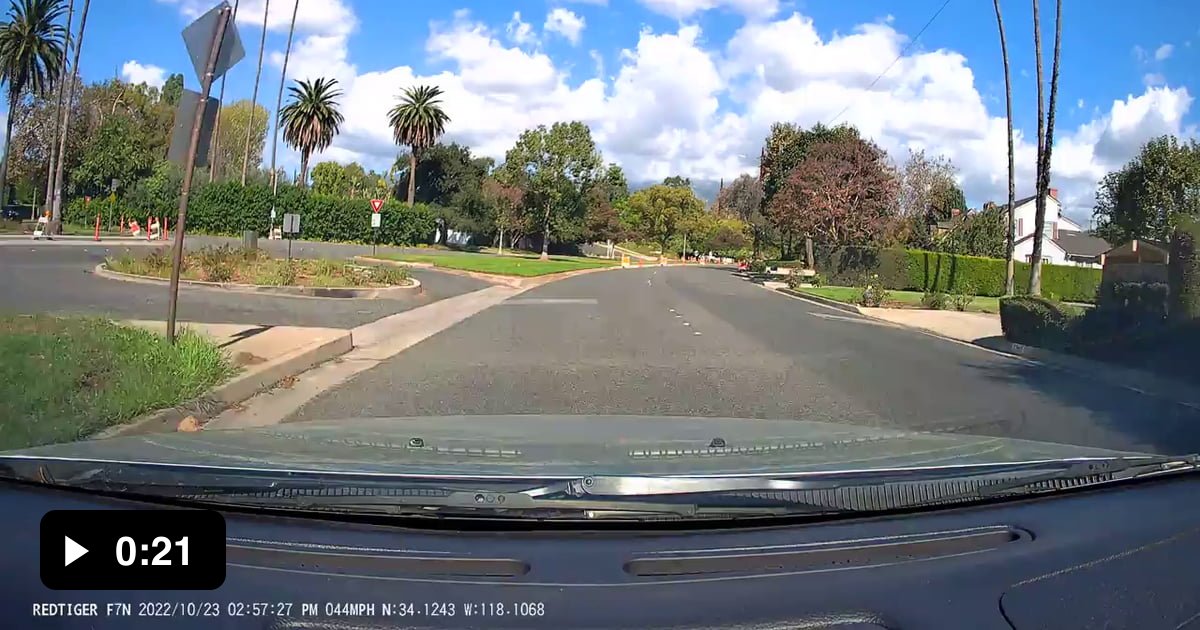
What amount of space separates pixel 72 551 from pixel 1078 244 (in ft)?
238

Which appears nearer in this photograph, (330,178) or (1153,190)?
(1153,190)

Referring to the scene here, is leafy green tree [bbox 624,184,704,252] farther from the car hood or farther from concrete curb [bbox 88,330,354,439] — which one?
the car hood

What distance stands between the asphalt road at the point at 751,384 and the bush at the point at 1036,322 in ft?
4.86

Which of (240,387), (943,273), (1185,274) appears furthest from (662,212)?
(240,387)

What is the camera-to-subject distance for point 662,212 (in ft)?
383

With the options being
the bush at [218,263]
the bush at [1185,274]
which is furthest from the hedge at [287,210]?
the bush at [1185,274]

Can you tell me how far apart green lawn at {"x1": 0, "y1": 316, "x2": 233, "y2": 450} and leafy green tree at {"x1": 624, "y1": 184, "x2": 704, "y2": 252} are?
107669mm

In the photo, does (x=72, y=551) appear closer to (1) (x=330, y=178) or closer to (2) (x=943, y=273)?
(2) (x=943, y=273)

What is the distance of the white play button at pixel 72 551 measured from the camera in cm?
271

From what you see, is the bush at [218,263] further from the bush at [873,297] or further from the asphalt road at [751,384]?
the bush at [873,297]

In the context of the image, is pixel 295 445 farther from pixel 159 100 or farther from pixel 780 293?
pixel 159 100

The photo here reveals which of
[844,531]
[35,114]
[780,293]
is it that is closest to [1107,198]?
[780,293]

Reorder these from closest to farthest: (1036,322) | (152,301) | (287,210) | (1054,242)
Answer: (152,301)
(1036,322)
(1054,242)
(287,210)

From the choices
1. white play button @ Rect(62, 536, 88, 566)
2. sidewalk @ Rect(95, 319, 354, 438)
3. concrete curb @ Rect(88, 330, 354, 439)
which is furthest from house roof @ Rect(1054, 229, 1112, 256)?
white play button @ Rect(62, 536, 88, 566)
